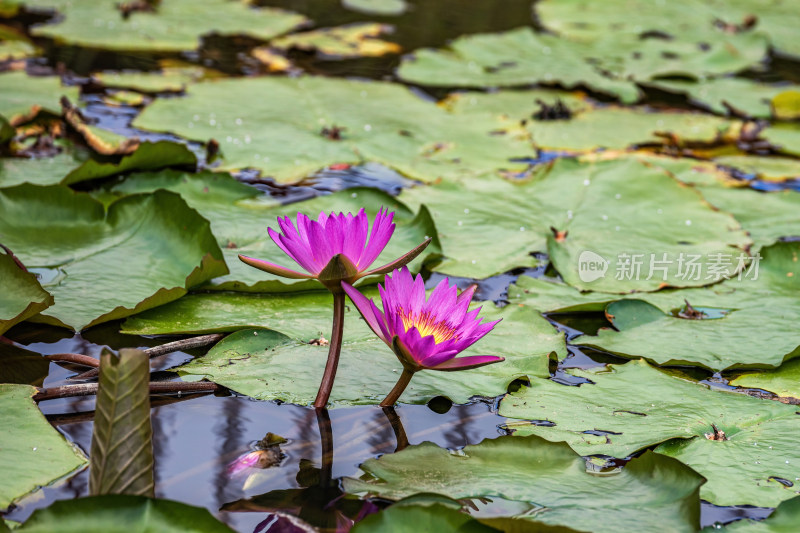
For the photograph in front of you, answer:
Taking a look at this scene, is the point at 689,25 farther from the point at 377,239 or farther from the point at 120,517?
the point at 120,517

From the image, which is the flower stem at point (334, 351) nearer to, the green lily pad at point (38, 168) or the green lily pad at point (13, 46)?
the green lily pad at point (38, 168)

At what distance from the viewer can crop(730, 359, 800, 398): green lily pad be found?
1906 millimetres

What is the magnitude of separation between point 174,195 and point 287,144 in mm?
1141

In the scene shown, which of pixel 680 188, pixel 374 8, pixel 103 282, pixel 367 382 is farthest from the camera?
pixel 374 8

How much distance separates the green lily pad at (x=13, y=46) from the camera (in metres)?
4.21

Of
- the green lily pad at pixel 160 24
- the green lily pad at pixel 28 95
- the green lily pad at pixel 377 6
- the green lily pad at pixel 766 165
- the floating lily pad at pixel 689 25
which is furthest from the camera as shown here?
the green lily pad at pixel 377 6

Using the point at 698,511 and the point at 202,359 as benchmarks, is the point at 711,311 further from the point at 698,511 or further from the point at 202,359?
the point at 202,359

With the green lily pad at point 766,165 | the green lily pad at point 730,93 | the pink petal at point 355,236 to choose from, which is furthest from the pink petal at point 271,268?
the green lily pad at point 730,93

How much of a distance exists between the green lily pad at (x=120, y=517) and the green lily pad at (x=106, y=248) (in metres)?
0.79

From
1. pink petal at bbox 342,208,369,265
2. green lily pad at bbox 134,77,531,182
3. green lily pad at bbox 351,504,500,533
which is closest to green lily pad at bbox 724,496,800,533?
green lily pad at bbox 351,504,500,533

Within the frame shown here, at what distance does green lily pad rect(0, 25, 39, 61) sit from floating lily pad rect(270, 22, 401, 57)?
1.45 m

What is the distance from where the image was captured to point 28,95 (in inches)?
140

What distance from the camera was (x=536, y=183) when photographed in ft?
9.91

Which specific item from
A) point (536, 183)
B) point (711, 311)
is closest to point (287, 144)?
point (536, 183)
